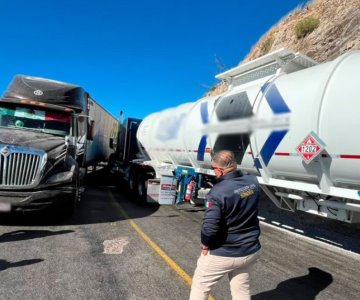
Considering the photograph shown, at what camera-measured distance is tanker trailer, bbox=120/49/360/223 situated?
501cm

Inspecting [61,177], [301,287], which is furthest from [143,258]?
[61,177]

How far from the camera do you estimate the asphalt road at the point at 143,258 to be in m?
4.40

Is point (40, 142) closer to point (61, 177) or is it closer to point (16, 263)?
point (61, 177)

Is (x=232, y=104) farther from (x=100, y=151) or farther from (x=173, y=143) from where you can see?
(x=100, y=151)

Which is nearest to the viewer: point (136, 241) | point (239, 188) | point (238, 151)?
point (239, 188)

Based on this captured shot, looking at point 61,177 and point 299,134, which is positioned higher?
point 299,134

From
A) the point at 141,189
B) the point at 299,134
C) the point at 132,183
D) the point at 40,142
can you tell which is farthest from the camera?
the point at 132,183

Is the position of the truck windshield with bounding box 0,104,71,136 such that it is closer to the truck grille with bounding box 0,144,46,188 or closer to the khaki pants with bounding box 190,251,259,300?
the truck grille with bounding box 0,144,46,188

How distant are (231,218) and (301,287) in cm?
232

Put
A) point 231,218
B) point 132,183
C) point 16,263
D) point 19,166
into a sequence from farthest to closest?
point 132,183
point 19,166
point 16,263
point 231,218

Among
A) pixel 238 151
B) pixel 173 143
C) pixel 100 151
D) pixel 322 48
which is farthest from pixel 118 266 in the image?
pixel 322 48

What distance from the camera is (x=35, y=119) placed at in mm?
8773

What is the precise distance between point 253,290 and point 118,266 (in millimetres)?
1914

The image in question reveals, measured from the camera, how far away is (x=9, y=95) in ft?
32.0
